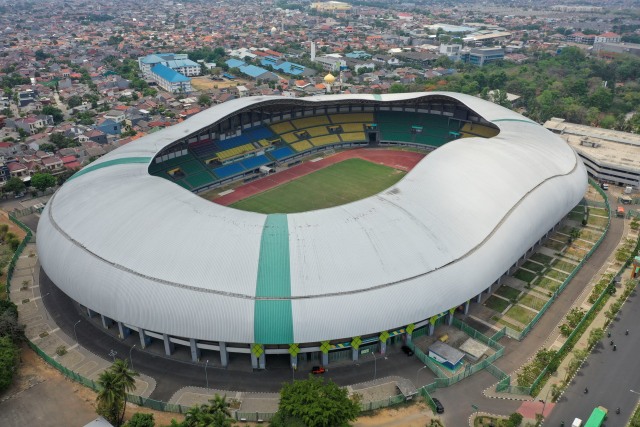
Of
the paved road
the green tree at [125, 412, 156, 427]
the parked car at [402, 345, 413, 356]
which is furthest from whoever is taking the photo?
the parked car at [402, 345, 413, 356]

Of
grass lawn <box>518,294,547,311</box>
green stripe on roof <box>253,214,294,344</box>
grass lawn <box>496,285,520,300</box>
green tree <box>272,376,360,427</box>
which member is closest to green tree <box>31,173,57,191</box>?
green stripe on roof <box>253,214,294,344</box>

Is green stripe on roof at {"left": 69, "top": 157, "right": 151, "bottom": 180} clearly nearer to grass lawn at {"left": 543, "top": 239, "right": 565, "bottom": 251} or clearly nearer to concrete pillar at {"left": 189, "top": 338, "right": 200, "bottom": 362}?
concrete pillar at {"left": 189, "top": 338, "right": 200, "bottom": 362}

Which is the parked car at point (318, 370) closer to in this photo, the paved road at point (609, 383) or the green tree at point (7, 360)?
the paved road at point (609, 383)

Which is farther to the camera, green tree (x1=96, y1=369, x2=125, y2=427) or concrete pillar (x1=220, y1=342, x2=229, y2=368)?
concrete pillar (x1=220, y1=342, x2=229, y2=368)

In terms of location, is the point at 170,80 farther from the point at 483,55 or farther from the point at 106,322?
the point at 483,55

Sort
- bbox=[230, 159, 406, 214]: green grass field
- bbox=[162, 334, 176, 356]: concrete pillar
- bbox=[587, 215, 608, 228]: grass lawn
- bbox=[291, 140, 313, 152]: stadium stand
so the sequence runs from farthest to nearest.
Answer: bbox=[291, 140, 313, 152]: stadium stand < bbox=[230, 159, 406, 214]: green grass field < bbox=[587, 215, 608, 228]: grass lawn < bbox=[162, 334, 176, 356]: concrete pillar

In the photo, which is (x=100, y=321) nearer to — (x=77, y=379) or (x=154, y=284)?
(x=77, y=379)
